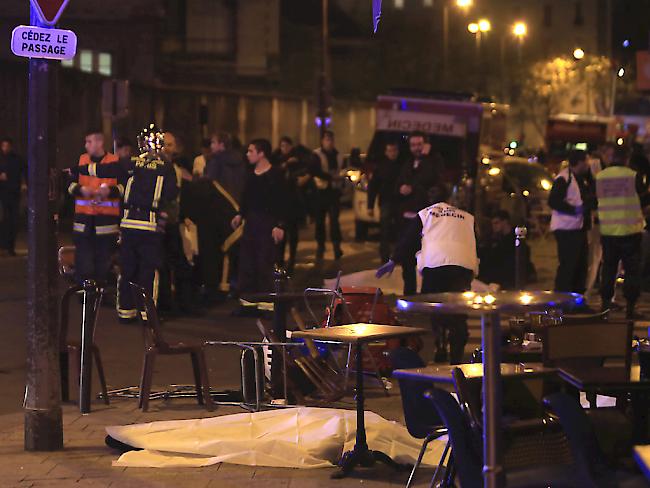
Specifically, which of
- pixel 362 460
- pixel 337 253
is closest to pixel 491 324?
pixel 362 460

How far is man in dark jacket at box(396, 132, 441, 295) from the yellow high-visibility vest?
74.2 inches

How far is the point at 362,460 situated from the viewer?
7.67 metres

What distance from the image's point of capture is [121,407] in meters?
9.63

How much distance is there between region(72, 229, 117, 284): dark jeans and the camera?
1445 centimetres

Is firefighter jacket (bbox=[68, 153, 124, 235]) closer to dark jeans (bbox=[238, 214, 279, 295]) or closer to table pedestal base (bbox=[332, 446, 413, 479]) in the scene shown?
dark jeans (bbox=[238, 214, 279, 295])

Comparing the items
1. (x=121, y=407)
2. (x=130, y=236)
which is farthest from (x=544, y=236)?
(x=121, y=407)

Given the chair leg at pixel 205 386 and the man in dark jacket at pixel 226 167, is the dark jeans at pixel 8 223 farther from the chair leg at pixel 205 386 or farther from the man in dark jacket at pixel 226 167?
the chair leg at pixel 205 386

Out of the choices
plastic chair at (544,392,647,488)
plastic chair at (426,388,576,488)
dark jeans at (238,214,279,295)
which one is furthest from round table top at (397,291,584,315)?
dark jeans at (238,214,279,295)

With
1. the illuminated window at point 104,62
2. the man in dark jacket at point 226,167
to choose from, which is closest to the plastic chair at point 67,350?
the man in dark jacket at point 226,167

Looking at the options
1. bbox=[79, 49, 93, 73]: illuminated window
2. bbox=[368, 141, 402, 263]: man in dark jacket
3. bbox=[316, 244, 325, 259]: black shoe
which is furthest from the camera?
bbox=[79, 49, 93, 73]: illuminated window

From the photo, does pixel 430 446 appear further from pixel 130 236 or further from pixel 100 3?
pixel 100 3

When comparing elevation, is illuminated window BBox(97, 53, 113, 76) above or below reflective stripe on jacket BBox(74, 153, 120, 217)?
above

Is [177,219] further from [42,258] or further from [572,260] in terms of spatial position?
[42,258]

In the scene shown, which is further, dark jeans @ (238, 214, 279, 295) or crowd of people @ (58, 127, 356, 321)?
dark jeans @ (238, 214, 279, 295)
